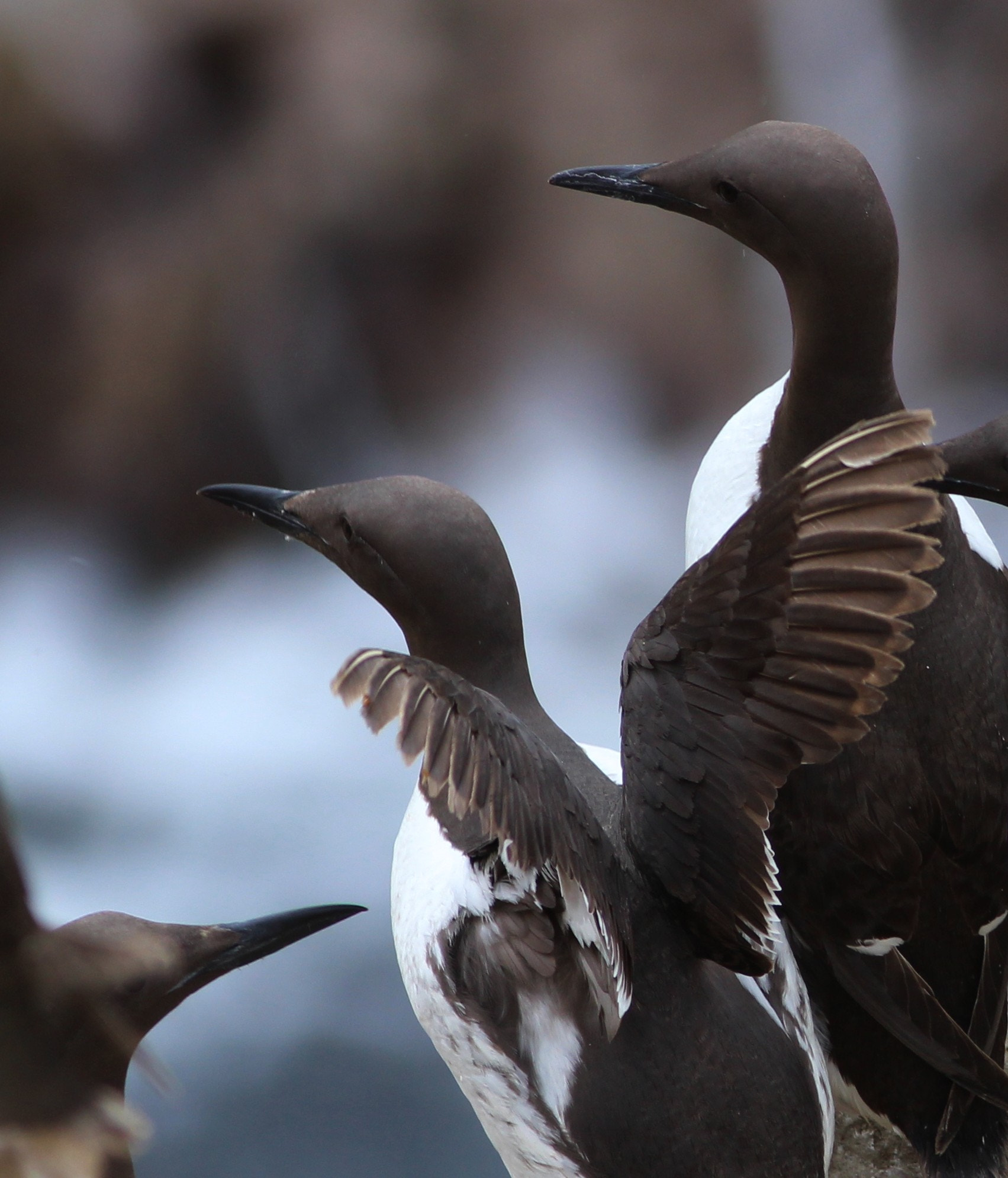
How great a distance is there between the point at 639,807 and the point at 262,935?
2.32 feet

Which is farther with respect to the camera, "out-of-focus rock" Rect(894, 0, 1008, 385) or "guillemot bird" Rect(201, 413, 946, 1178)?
"out-of-focus rock" Rect(894, 0, 1008, 385)

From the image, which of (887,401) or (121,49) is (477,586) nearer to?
(887,401)

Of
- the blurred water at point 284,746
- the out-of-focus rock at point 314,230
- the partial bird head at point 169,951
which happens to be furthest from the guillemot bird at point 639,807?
the out-of-focus rock at point 314,230

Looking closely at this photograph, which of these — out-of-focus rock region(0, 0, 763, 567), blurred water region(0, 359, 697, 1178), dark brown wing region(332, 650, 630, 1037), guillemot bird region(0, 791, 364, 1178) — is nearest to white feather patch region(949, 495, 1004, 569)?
dark brown wing region(332, 650, 630, 1037)

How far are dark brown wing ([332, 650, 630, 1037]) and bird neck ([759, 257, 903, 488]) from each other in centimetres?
93

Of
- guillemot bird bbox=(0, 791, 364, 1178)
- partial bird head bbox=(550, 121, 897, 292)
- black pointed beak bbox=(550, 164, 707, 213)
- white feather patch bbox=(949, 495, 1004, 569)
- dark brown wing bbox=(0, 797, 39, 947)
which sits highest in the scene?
black pointed beak bbox=(550, 164, 707, 213)

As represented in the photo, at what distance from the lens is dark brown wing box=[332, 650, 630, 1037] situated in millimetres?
1915

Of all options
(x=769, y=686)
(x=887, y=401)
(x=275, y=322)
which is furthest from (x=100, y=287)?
(x=769, y=686)

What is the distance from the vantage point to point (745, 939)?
8.39 feet

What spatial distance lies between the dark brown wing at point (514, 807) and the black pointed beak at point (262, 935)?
0.91 feet

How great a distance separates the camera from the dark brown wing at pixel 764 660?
2111 mm

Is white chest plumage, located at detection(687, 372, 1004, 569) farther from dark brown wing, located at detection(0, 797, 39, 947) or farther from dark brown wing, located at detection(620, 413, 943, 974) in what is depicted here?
dark brown wing, located at detection(0, 797, 39, 947)

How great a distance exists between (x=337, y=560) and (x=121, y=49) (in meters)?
4.76

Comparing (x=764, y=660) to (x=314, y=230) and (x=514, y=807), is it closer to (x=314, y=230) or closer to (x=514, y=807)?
(x=514, y=807)
